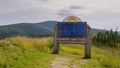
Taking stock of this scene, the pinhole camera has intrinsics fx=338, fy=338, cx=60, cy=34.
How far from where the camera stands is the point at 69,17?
21.3 m

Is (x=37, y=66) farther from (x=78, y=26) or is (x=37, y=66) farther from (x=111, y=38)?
(x=78, y=26)

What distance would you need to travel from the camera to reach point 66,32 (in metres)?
20.8

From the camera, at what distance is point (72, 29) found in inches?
814

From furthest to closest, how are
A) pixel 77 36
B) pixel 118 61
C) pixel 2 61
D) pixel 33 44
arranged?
1. pixel 33 44
2. pixel 77 36
3. pixel 118 61
4. pixel 2 61

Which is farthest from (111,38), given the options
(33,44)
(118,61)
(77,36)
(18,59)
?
(33,44)

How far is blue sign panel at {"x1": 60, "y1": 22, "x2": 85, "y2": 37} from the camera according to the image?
2056 centimetres

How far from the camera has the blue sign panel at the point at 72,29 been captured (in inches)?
809

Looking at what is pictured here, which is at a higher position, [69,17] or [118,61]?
[69,17]

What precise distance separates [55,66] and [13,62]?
1937 millimetres

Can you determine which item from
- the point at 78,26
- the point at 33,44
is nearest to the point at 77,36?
the point at 78,26

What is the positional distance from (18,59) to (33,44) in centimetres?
935

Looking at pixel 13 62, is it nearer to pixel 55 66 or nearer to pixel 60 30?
pixel 55 66

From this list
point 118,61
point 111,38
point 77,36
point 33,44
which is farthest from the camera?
point 33,44

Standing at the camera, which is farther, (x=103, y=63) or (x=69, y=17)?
(x=69, y=17)
